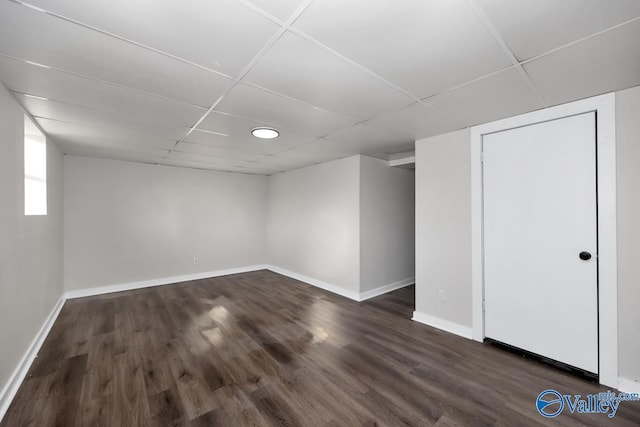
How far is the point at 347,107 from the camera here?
2.35 meters

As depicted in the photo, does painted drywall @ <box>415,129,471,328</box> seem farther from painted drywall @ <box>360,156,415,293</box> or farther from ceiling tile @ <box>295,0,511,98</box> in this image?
ceiling tile @ <box>295,0,511,98</box>

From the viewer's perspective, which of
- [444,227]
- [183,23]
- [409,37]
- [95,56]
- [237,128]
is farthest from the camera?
[444,227]

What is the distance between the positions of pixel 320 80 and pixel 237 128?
1.42 meters

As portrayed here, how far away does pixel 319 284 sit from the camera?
4.89m

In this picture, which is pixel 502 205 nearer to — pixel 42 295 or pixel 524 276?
pixel 524 276

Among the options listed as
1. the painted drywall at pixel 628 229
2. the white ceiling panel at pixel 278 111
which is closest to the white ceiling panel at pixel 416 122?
the white ceiling panel at pixel 278 111

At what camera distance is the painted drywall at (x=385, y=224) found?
13.9ft

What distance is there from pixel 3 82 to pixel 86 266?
343 cm

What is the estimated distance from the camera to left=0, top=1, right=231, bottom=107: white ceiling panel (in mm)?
1328

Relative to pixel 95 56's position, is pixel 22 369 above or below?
below

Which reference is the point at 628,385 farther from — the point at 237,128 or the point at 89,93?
the point at 89,93

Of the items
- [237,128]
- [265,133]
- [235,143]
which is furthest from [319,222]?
[237,128]

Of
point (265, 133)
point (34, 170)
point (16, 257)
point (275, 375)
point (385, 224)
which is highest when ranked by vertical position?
point (265, 133)

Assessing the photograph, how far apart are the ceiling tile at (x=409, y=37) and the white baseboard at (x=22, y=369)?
10.5 feet
